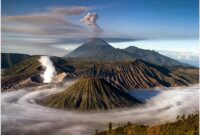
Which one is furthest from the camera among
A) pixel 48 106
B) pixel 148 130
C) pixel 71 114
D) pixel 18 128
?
pixel 48 106

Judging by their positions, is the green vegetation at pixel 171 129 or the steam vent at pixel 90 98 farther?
the steam vent at pixel 90 98

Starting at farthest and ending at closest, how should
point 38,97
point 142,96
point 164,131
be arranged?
point 142,96, point 38,97, point 164,131

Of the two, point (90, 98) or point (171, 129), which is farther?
point (90, 98)

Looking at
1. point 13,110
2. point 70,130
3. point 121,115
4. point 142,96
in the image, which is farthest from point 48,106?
point 142,96

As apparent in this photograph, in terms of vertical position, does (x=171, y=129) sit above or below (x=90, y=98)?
above

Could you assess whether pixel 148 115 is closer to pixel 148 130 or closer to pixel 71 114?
pixel 71 114

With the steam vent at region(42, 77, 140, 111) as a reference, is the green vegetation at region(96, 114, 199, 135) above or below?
above

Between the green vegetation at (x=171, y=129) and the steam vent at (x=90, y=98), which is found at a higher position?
the green vegetation at (x=171, y=129)

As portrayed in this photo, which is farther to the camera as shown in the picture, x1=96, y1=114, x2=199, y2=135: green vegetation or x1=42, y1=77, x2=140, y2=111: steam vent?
x1=42, y1=77, x2=140, y2=111: steam vent
